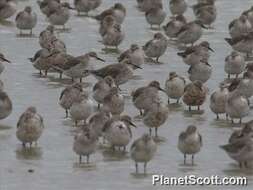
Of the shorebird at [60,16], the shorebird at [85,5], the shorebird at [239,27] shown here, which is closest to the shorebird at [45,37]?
the shorebird at [60,16]

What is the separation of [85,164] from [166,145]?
2612 mm

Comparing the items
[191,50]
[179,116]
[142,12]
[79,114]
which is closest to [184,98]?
[179,116]

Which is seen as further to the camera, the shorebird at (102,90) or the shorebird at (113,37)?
the shorebird at (113,37)

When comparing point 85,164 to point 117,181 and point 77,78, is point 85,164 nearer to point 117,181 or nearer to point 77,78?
point 117,181

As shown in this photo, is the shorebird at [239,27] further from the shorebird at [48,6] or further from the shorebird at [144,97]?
the shorebird at [144,97]

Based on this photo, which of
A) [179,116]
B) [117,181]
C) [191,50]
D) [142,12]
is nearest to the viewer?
[117,181]

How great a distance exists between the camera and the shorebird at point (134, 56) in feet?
114

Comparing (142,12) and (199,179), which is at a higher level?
(142,12)

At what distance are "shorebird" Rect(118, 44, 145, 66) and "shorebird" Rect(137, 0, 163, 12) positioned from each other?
8396 millimetres

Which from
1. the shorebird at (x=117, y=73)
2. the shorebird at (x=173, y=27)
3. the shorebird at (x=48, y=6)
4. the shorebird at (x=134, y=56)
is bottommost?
the shorebird at (x=117, y=73)

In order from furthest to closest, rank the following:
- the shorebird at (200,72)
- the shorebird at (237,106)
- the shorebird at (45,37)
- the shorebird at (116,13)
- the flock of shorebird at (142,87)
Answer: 1. the shorebird at (116,13)
2. the shorebird at (45,37)
3. the shorebird at (200,72)
4. the shorebird at (237,106)
5. the flock of shorebird at (142,87)

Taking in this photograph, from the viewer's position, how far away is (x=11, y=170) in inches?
956

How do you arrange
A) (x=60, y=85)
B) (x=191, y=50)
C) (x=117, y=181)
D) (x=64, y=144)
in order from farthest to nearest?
1. (x=191, y=50)
2. (x=60, y=85)
3. (x=64, y=144)
4. (x=117, y=181)

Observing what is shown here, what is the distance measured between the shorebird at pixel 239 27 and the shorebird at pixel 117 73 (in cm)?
774
